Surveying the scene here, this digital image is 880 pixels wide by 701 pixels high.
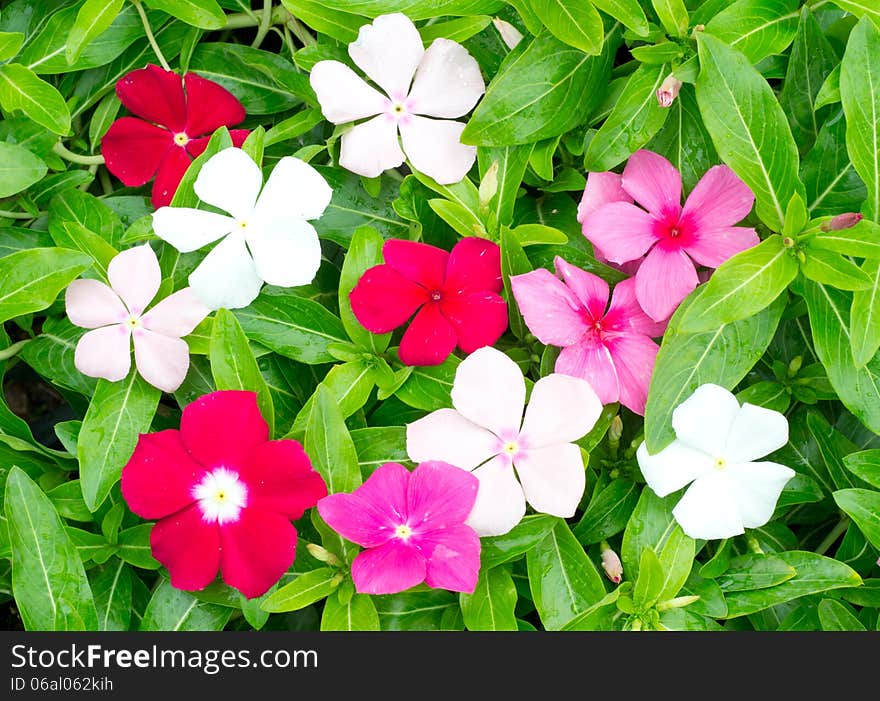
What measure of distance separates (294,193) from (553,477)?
497 mm

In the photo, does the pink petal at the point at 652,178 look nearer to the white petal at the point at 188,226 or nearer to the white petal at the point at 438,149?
the white petal at the point at 438,149

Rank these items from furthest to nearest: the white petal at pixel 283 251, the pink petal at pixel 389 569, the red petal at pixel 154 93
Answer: the red petal at pixel 154 93
the white petal at pixel 283 251
the pink petal at pixel 389 569

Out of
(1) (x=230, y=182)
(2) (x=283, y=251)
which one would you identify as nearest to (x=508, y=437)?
(2) (x=283, y=251)

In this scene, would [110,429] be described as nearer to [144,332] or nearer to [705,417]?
[144,332]

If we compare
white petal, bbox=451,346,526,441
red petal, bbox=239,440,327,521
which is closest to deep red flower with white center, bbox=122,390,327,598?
red petal, bbox=239,440,327,521

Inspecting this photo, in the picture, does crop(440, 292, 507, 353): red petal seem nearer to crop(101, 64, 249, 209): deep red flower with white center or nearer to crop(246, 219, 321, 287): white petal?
crop(246, 219, 321, 287): white petal

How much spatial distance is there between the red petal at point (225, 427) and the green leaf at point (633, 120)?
564mm

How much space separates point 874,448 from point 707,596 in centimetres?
34

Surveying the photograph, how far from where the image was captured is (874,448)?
1.28m

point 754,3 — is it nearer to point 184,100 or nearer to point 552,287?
point 552,287

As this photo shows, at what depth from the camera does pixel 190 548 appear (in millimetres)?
1108

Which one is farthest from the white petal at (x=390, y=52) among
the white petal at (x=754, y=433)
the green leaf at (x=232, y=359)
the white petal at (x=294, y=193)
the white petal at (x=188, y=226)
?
the white petal at (x=754, y=433)

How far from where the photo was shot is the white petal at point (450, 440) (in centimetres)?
112

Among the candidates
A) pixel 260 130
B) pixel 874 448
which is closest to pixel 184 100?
pixel 260 130
